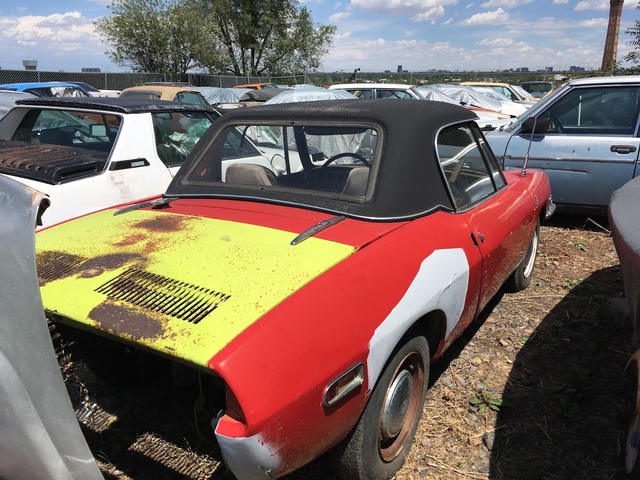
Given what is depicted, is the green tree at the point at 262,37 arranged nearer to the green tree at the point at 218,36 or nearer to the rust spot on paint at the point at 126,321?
the green tree at the point at 218,36

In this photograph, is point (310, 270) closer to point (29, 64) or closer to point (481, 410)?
point (481, 410)

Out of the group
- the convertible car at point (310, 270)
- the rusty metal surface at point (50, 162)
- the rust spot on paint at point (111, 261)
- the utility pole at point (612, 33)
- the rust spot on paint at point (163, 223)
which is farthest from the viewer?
the utility pole at point (612, 33)

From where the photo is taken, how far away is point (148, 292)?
5.85 feet

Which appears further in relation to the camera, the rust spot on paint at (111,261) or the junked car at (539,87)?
the junked car at (539,87)

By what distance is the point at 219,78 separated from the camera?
27750 mm

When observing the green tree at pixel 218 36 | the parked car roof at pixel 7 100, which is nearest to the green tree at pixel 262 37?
the green tree at pixel 218 36

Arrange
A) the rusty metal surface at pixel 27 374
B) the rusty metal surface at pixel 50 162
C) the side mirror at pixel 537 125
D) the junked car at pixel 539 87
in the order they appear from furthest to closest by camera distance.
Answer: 1. the junked car at pixel 539 87
2. the side mirror at pixel 537 125
3. the rusty metal surface at pixel 50 162
4. the rusty metal surface at pixel 27 374

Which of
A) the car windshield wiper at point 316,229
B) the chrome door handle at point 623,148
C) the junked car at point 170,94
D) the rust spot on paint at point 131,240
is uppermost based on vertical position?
the junked car at point 170,94

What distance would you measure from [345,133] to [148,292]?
146 centimetres

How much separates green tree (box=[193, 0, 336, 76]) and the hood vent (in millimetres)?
34082

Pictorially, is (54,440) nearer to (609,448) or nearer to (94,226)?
(94,226)

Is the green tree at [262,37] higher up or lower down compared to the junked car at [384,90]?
higher up

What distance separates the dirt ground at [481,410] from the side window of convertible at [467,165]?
40.4 inches

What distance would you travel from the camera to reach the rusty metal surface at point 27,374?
1.40 meters
